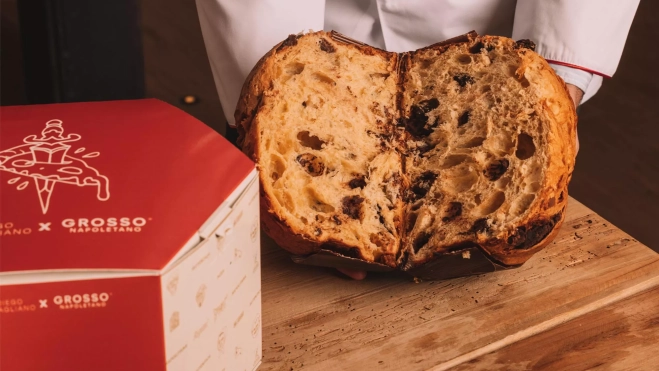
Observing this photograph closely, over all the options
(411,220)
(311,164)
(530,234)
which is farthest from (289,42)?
(530,234)

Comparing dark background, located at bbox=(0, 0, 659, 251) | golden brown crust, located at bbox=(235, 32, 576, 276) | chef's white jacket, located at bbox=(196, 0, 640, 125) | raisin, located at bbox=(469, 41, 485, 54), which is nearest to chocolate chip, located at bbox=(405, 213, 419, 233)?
golden brown crust, located at bbox=(235, 32, 576, 276)

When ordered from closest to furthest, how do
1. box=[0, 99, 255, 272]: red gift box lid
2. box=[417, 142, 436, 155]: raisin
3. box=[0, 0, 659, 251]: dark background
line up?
box=[0, 99, 255, 272]: red gift box lid < box=[417, 142, 436, 155]: raisin < box=[0, 0, 659, 251]: dark background

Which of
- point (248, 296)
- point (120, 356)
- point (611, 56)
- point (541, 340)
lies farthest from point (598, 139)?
point (120, 356)

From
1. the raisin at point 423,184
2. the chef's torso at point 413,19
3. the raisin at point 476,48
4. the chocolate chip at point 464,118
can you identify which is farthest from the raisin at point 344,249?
the chef's torso at point 413,19

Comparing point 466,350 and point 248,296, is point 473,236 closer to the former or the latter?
point 466,350

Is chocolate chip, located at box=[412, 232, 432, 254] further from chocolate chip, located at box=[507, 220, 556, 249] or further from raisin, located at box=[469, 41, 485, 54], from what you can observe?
raisin, located at box=[469, 41, 485, 54]

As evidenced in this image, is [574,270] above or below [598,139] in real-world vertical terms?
above

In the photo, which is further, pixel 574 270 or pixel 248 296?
pixel 574 270

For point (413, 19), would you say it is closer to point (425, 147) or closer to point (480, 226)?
point (425, 147)
